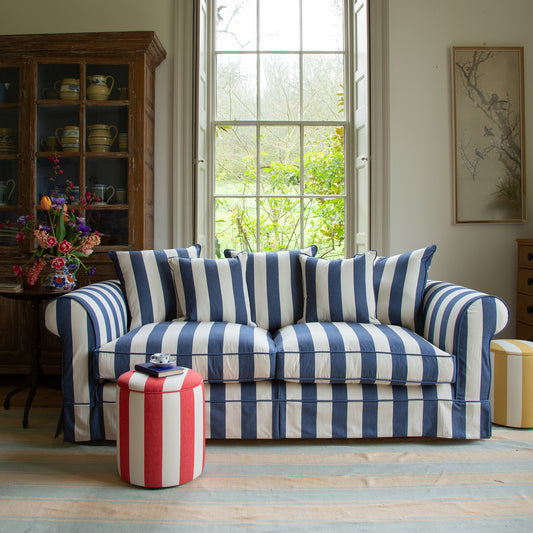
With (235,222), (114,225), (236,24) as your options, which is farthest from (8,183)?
(236,24)

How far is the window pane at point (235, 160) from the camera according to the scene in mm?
3936

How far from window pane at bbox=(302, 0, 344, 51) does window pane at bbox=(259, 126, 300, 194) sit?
25.6 inches

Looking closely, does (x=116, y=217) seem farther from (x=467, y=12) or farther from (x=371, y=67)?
(x=467, y=12)

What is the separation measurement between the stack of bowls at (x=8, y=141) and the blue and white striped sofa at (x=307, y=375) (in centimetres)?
161

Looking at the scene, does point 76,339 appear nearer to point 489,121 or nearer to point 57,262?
point 57,262

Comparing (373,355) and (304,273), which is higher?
Result: (304,273)

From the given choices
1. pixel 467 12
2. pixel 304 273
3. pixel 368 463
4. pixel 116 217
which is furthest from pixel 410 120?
pixel 368 463

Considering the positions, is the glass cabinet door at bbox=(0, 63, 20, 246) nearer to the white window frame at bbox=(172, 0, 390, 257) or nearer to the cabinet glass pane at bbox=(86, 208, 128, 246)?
the cabinet glass pane at bbox=(86, 208, 128, 246)

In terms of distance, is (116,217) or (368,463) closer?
(368,463)

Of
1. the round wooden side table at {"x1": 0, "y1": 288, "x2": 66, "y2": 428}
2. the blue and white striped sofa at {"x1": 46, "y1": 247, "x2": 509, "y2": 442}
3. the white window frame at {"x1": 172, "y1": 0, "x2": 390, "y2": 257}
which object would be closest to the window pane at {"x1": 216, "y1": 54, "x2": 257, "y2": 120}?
the white window frame at {"x1": 172, "y1": 0, "x2": 390, "y2": 257}

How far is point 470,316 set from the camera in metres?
2.32

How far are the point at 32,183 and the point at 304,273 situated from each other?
1.91 meters

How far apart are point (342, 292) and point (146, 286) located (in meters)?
1.04

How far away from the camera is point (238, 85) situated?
392 centimetres
